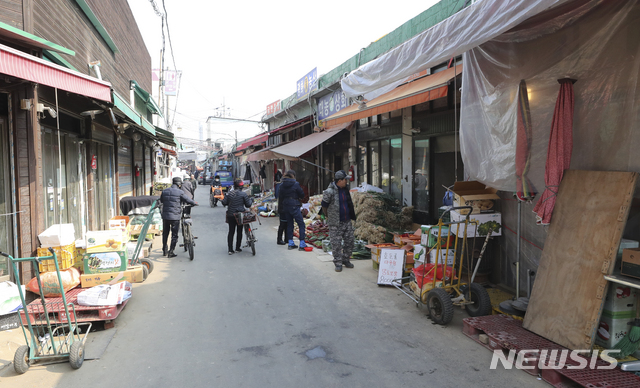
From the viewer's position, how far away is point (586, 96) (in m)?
4.32

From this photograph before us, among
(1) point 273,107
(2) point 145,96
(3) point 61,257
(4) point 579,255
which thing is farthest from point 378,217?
(1) point 273,107

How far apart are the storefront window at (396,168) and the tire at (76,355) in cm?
881

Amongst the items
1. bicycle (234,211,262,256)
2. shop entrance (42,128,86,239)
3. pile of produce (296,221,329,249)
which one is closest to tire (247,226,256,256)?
bicycle (234,211,262,256)

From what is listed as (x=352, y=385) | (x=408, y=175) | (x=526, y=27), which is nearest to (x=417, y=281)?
(x=352, y=385)

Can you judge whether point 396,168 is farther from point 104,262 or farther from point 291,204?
point 104,262

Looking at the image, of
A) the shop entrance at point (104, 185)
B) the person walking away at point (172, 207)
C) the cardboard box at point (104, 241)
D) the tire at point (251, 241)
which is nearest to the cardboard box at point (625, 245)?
the cardboard box at point (104, 241)

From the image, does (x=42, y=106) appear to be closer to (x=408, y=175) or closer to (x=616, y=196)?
(x=616, y=196)

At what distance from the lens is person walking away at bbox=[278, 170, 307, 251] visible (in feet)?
32.3

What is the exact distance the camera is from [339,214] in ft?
25.1

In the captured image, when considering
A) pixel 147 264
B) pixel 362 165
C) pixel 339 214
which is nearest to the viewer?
pixel 147 264

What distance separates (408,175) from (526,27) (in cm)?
611

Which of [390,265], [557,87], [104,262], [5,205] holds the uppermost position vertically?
[557,87]

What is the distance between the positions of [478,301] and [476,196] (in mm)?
1797

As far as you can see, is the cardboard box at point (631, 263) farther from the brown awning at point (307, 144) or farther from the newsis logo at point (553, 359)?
the brown awning at point (307, 144)
